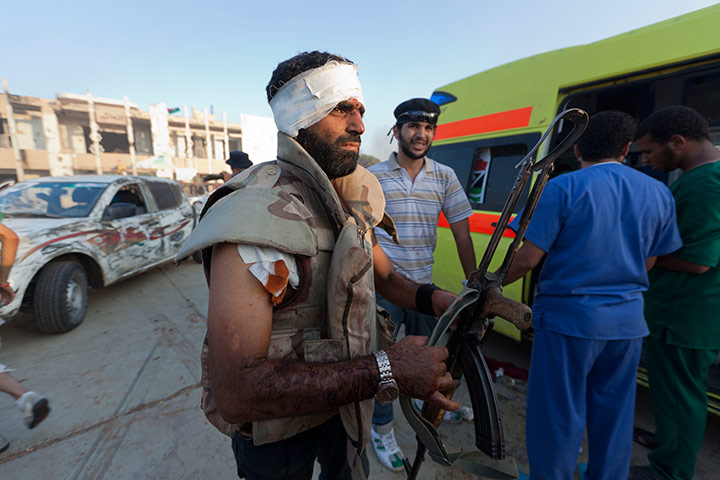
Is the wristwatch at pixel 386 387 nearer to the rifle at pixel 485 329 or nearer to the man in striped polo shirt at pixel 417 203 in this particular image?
the rifle at pixel 485 329

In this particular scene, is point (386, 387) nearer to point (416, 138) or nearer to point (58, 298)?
point (416, 138)

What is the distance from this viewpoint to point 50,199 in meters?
4.26

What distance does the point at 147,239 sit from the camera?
201 inches

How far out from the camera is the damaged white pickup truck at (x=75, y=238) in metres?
3.46

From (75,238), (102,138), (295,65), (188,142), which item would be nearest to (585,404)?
(295,65)

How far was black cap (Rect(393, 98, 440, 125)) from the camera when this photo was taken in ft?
7.78

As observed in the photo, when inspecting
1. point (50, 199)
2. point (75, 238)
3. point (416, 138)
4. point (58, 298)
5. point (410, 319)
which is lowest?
point (58, 298)

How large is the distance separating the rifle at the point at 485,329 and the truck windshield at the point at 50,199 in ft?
16.4

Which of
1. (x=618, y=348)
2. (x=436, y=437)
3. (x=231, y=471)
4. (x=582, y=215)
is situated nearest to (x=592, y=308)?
(x=618, y=348)

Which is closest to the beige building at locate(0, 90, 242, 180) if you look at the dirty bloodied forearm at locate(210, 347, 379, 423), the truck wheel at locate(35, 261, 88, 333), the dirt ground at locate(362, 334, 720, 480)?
the truck wheel at locate(35, 261, 88, 333)

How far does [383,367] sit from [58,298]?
436 centimetres

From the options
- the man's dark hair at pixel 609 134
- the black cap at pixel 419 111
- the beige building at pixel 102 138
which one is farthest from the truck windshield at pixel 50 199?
the beige building at pixel 102 138

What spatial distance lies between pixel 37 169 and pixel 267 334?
103ft

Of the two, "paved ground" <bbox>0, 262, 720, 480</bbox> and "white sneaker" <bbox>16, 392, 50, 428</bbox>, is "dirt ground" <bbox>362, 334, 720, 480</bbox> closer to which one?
"paved ground" <bbox>0, 262, 720, 480</bbox>
